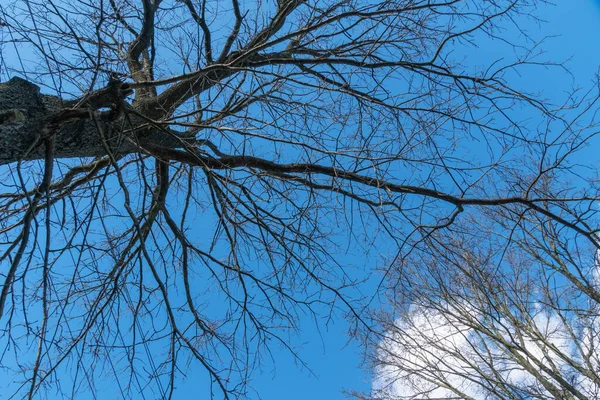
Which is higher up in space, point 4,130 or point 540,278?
point 540,278

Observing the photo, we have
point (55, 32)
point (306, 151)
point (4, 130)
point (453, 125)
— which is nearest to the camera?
point (4, 130)

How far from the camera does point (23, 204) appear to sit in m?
A: 3.35

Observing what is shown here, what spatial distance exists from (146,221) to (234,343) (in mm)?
1166

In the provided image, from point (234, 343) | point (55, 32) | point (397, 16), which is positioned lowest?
point (234, 343)

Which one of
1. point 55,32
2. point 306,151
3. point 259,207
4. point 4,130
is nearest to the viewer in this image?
point 4,130

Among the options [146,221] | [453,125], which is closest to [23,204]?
[146,221]

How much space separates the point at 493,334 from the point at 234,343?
164 inches

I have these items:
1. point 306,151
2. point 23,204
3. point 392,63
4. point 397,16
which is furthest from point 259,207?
point 23,204

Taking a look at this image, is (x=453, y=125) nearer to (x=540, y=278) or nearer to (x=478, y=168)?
(x=478, y=168)

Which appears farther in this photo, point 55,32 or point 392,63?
point 392,63

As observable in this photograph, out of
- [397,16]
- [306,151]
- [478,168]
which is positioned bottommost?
[478,168]

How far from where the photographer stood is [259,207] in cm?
323

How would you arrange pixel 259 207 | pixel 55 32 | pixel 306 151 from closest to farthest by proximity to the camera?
pixel 55 32, pixel 306 151, pixel 259 207

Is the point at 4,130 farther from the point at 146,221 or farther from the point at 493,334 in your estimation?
the point at 493,334
